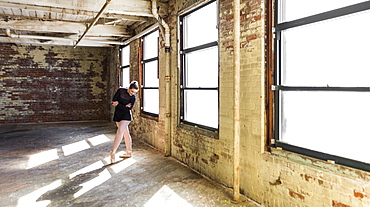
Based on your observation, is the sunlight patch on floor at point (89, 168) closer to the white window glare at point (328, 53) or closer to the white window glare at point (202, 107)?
the white window glare at point (202, 107)

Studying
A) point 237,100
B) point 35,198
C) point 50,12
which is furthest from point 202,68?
point 50,12

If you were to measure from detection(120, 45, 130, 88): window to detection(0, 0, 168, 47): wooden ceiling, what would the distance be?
0.40 m

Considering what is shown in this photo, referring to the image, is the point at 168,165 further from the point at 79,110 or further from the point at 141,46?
the point at 79,110

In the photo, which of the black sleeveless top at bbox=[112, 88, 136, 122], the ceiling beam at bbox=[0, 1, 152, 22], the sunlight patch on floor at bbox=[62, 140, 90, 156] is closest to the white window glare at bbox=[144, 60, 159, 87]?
the ceiling beam at bbox=[0, 1, 152, 22]

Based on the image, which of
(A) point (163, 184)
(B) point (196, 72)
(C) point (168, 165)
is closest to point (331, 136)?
(A) point (163, 184)

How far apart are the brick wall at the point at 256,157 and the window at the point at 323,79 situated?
0.50ft

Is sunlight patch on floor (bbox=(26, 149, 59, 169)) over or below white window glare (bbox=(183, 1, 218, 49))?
below

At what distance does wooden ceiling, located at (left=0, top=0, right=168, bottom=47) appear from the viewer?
5.24m

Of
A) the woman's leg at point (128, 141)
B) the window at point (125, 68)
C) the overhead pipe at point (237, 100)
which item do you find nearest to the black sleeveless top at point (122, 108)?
the woman's leg at point (128, 141)

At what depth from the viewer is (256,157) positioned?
11.3 feet

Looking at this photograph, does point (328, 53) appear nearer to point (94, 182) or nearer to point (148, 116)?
point (94, 182)

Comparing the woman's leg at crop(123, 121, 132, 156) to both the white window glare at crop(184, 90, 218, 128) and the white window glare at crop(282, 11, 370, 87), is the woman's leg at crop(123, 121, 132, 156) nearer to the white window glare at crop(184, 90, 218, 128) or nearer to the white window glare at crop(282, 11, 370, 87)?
the white window glare at crop(184, 90, 218, 128)

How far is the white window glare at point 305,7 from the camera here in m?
2.58

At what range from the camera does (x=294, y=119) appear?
10.1ft
